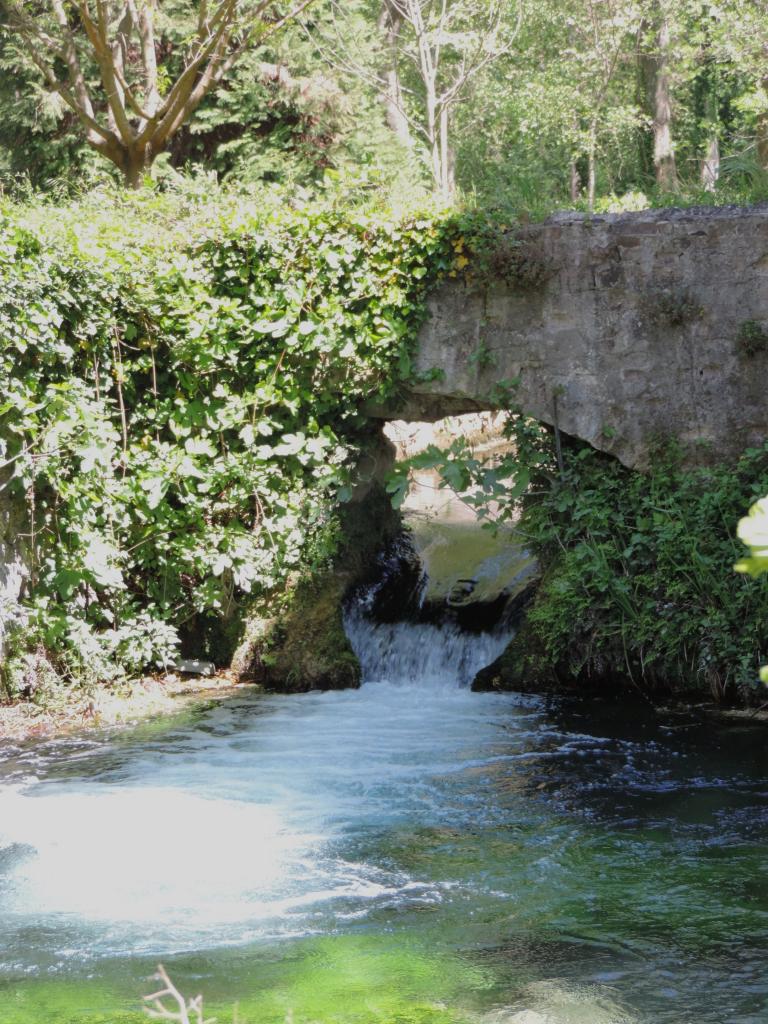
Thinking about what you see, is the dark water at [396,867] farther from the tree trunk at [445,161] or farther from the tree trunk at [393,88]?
the tree trunk at [393,88]

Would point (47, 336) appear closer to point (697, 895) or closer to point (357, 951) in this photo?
point (357, 951)

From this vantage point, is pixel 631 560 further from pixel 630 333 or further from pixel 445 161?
pixel 445 161

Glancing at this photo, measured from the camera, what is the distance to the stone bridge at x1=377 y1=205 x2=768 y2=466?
8.12m

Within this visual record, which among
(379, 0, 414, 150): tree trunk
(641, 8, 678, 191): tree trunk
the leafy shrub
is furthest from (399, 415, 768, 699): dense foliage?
(641, 8, 678, 191): tree trunk

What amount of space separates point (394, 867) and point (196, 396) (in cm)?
450

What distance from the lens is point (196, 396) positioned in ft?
28.1

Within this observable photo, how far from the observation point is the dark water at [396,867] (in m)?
3.98

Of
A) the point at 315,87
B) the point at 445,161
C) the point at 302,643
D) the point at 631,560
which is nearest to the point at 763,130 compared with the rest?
the point at 445,161

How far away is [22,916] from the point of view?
4.72 meters

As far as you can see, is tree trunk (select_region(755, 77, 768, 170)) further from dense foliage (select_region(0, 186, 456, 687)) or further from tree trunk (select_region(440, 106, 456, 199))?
dense foliage (select_region(0, 186, 456, 687))

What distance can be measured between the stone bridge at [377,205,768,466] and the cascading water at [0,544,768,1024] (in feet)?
7.37

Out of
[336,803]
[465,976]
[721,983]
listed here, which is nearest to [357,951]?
[465,976]

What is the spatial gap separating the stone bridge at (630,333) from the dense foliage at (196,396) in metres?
0.55

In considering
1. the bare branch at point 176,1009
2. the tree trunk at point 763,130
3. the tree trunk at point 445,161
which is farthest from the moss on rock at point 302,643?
the tree trunk at point 763,130
